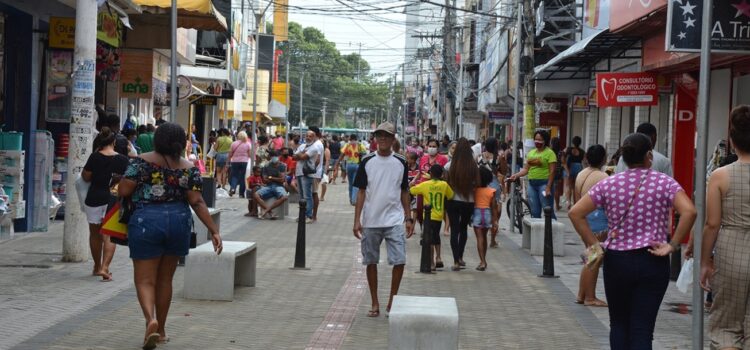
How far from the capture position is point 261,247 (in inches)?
667

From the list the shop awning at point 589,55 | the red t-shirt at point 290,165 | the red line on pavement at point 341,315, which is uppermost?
the shop awning at point 589,55

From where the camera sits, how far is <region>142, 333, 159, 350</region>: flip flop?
27.6ft

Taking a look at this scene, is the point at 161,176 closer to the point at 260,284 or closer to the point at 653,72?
the point at 260,284

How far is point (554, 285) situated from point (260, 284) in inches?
138

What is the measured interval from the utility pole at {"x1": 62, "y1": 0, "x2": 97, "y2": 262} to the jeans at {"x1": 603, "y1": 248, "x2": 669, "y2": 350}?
7.79m

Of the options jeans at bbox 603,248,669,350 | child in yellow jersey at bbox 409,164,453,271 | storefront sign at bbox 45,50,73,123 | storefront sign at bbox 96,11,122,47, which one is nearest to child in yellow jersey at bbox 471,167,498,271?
child in yellow jersey at bbox 409,164,453,271

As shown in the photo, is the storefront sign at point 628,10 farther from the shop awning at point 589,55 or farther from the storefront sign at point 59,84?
the storefront sign at point 59,84

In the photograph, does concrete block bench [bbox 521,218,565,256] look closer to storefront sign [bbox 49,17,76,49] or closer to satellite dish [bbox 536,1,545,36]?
storefront sign [bbox 49,17,76,49]

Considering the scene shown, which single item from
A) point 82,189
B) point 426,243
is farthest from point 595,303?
point 82,189

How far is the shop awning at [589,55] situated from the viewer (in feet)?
65.3

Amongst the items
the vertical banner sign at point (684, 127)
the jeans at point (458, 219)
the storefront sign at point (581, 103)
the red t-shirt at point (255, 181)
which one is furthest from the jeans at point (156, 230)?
the storefront sign at point (581, 103)

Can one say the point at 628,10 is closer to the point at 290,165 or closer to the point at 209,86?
the point at 290,165

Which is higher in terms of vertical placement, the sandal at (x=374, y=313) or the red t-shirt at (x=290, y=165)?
the red t-shirt at (x=290, y=165)

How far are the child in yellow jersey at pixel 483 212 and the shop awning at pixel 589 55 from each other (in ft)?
16.8
